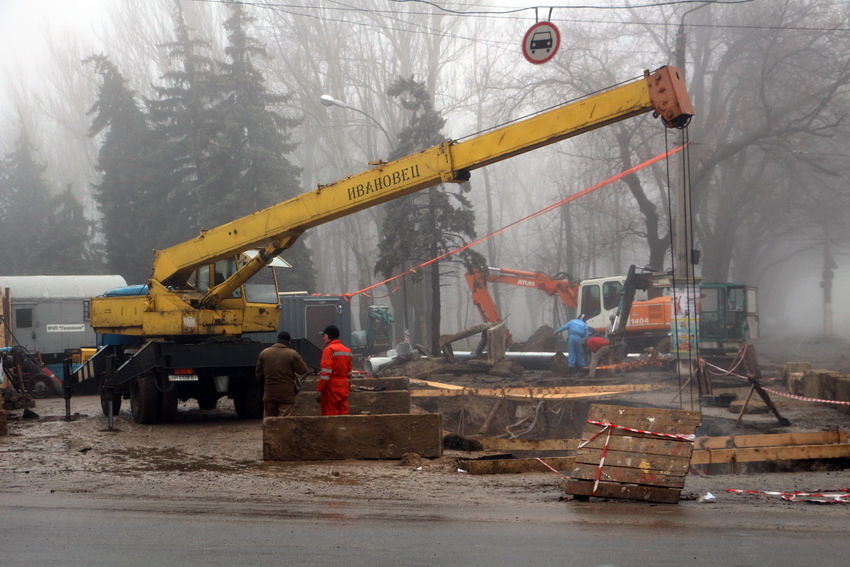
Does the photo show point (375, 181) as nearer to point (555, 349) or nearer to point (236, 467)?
point (236, 467)

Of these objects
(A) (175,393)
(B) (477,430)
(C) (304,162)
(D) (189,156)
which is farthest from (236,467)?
(C) (304,162)

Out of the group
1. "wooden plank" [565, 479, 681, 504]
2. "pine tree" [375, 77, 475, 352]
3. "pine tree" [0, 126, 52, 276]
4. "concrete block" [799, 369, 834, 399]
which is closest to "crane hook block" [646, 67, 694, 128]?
"wooden plank" [565, 479, 681, 504]

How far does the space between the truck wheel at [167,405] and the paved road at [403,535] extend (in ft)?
21.7

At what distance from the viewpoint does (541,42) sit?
1499cm

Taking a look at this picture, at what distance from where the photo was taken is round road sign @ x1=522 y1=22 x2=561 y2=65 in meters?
14.9

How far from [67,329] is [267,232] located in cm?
1819

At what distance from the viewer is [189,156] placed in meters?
44.1

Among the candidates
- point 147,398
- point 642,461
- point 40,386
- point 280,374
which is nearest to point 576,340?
point 147,398

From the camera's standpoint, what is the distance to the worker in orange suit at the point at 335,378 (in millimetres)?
11102

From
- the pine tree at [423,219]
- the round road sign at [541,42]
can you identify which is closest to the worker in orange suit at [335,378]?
the round road sign at [541,42]

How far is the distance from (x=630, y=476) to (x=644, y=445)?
348mm

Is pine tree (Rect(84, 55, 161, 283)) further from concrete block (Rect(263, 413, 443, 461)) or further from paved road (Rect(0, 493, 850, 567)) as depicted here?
paved road (Rect(0, 493, 850, 567))

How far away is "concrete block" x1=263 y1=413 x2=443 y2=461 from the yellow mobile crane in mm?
3757

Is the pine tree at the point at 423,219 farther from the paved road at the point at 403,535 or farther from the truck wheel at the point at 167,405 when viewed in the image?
the paved road at the point at 403,535
